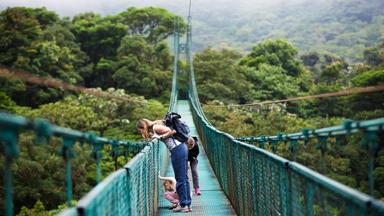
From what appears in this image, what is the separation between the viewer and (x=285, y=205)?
112 inches

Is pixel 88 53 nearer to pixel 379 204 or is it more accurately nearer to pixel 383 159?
pixel 383 159

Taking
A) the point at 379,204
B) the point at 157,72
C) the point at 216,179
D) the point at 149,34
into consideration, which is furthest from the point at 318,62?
the point at 379,204

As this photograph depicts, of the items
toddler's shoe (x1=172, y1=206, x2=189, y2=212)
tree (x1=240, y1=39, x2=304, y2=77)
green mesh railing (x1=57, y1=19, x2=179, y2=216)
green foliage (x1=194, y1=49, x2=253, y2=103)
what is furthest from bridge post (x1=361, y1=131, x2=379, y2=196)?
tree (x1=240, y1=39, x2=304, y2=77)

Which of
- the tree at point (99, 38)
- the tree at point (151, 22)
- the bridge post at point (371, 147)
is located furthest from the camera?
the tree at point (151, 22)

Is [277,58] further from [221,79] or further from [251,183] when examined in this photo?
[251,183]

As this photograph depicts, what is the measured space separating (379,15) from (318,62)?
3791 centimetres

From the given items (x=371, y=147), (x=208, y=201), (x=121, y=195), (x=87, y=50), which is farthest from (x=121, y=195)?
(x=87, y=50)

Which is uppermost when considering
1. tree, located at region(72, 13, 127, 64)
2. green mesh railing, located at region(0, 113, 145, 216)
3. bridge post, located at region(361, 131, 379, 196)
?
tree, located at region(72, 13, 127, 64)

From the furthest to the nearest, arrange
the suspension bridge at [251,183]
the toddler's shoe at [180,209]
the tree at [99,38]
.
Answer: the tree at [99,38]
the toddler's shoe at [180,209]
the suspension bridge at [251,183]

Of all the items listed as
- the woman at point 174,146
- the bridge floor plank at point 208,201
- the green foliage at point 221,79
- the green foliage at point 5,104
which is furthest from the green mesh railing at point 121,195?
the green foliage at point 221,79

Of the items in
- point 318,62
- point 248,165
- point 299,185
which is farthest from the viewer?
point 318,62

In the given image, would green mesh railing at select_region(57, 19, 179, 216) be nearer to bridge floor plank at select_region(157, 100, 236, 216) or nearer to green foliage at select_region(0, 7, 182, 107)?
bridge floor plank at select_region(157, 100, 236, 216)

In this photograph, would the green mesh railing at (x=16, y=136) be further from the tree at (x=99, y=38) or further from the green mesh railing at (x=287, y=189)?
the tree at (x=99, y=38)

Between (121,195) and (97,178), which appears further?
(121,195)
